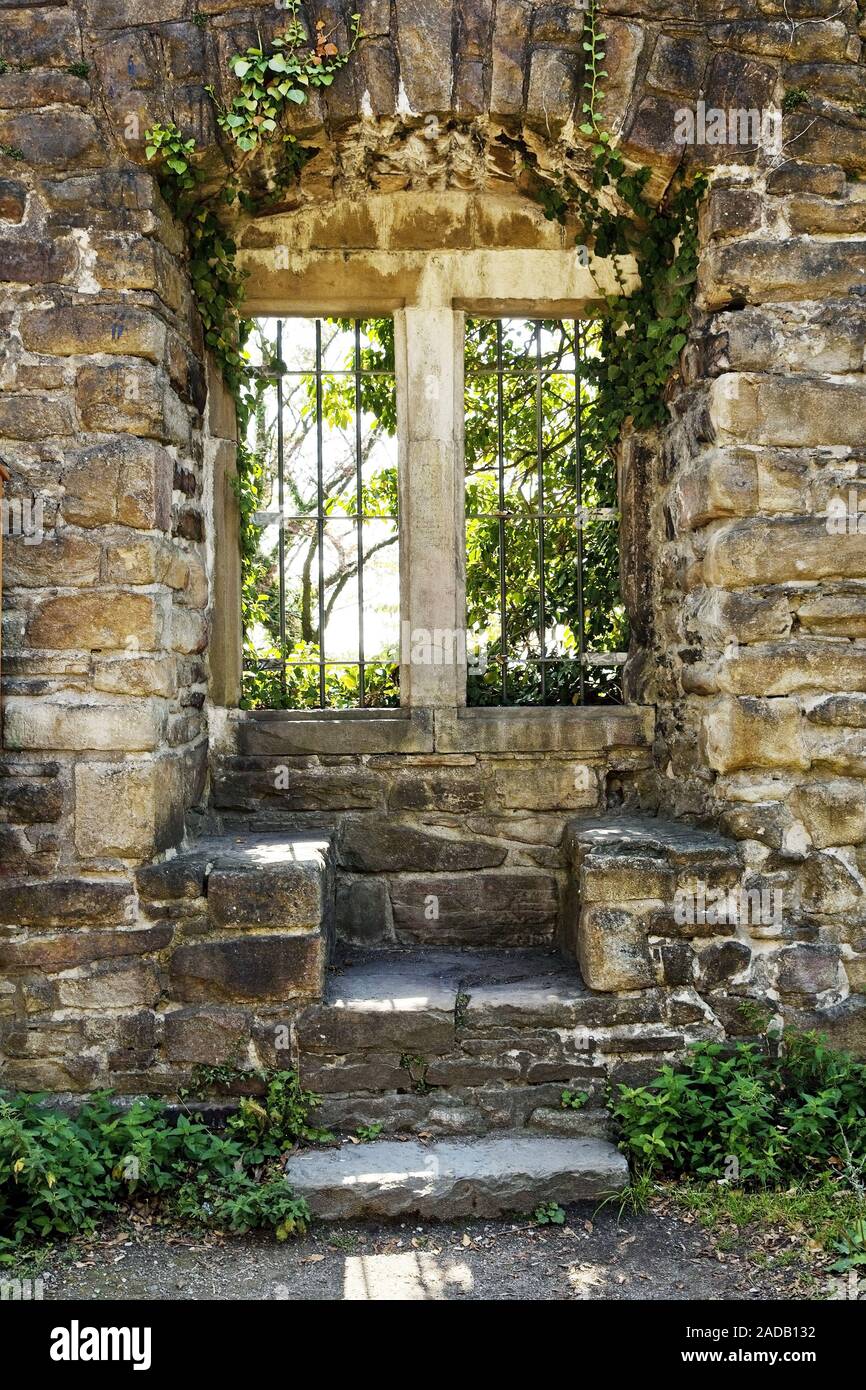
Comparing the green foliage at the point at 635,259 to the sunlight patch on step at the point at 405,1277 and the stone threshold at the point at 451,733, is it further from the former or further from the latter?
the sunlight patch on step at the point at 405,1277

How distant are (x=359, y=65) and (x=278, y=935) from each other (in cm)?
286

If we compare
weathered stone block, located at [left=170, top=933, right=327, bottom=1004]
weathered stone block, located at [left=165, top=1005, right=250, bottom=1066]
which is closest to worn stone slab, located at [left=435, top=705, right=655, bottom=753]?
weathered stone block, located at [left=170, top=933, right=327, bottom=1004]

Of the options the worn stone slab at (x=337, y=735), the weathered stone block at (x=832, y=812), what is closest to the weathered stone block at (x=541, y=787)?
the worn stone slab at (x=337, y=735)

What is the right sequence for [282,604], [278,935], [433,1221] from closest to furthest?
[433,1221] → [278,935] → [282,604]

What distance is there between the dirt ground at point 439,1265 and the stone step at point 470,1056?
1.29 feet

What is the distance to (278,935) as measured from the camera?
12.1ft

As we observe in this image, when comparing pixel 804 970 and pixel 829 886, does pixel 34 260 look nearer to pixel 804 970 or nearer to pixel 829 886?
pixel 829 886

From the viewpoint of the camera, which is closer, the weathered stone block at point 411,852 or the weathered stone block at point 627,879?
the weathered stone block at point 627,879

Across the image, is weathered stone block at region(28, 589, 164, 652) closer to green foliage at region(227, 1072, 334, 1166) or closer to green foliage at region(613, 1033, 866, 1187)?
green foliage at region(227, 1072, 334, 1166)

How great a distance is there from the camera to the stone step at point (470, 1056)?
365 centimetres

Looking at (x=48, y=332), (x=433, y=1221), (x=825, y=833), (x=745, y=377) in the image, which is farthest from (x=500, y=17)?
(x=433, y=1221)

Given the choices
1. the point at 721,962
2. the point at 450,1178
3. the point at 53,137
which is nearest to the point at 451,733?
the point at 721,962

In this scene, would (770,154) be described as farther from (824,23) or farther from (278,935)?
(278,935)

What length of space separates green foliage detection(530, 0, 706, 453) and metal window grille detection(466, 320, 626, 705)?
0.17 metres
